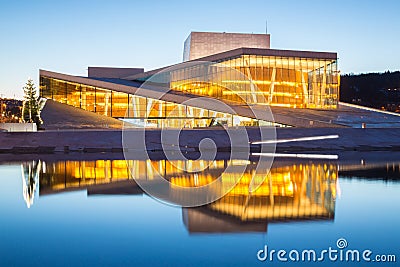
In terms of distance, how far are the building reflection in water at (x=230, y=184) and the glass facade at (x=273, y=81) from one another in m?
19.5

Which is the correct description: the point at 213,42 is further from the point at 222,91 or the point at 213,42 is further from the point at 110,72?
the point at 110,72

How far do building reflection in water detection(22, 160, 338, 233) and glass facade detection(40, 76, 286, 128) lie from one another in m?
19.3

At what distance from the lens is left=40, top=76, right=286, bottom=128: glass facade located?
111 feet

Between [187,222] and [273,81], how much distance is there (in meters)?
28.5

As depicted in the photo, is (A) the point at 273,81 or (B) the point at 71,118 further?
(B) the point at 71,118

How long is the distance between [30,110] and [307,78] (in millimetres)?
22084

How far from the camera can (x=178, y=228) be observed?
229 inches

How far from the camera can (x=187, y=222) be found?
6137 mm

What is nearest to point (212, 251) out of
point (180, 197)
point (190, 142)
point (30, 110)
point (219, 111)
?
point (180, 197)

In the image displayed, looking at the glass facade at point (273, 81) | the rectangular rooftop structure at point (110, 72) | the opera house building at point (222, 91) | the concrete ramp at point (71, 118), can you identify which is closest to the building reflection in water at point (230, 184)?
the opera house building at point (222, 91)

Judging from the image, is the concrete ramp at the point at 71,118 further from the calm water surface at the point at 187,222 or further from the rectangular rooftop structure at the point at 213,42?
the calm water surface at the point at 187,222

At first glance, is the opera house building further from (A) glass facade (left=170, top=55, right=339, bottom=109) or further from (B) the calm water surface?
(B) the calm water surface

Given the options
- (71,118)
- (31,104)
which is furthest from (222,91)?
(31,104)

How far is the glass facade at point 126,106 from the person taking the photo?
111ft
